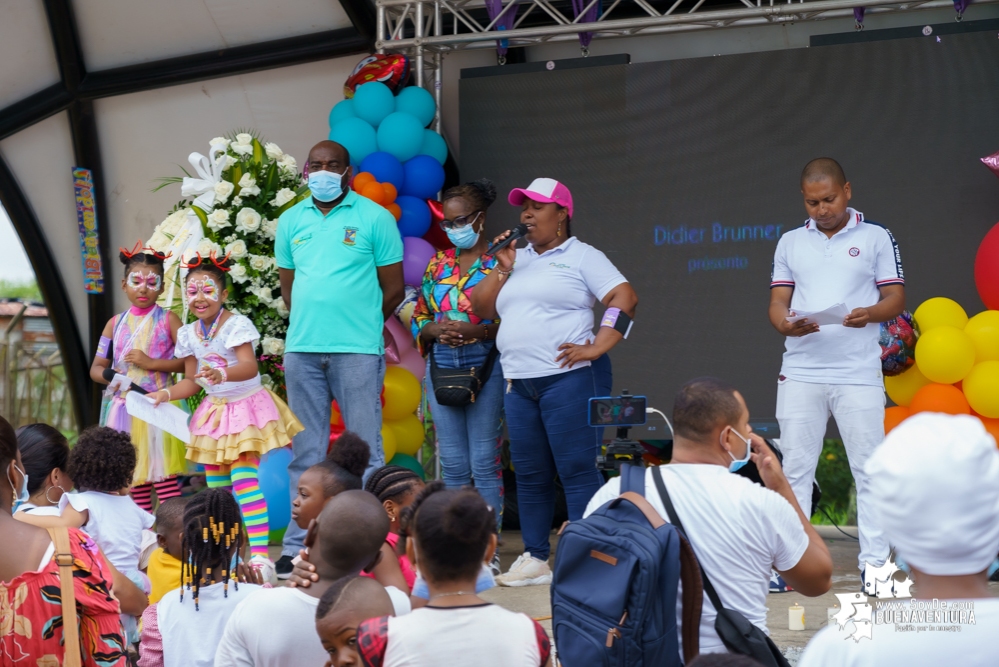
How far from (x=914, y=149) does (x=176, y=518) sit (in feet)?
13.8

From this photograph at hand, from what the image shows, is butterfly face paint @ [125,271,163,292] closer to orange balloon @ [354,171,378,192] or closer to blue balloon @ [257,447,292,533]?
blue balloon @ [257,447,292,533]

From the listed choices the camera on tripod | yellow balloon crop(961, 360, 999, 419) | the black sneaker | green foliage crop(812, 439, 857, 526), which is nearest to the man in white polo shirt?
yellow balloon crop(961, 360, 999, 419)

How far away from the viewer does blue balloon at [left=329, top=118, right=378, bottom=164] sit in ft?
19.1

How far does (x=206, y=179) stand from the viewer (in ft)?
18.8

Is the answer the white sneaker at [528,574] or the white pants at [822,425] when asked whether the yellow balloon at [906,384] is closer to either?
the white pants at [822,425]

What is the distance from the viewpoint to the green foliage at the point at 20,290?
7.85m

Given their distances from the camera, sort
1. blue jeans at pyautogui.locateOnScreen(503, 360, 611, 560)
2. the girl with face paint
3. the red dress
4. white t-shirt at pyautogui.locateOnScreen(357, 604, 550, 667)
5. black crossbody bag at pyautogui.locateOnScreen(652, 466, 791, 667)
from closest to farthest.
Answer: white t-shirt at pyautogui.locateOnScreen(357, 604, 550, 667) < black crossbody bag at pyautogui.locateOnScreen(652, 466, 791, 667) < the red dress < blue jeans at pyautogui.locateOnScreen(503, 360, 611, 560) < the girl with face paint

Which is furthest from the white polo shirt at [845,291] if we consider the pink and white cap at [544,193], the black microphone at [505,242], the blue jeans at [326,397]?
the blue jeans at [326,397]

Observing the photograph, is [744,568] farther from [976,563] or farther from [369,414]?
[369,414]

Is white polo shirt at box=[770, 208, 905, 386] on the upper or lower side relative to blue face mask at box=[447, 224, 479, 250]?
lower

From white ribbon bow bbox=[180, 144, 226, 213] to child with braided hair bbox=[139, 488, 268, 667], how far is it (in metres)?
3.18

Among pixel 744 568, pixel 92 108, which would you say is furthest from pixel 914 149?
pixel 92 108

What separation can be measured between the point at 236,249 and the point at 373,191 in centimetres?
78

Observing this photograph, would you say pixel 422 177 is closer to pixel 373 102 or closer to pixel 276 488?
pixel 373 102
